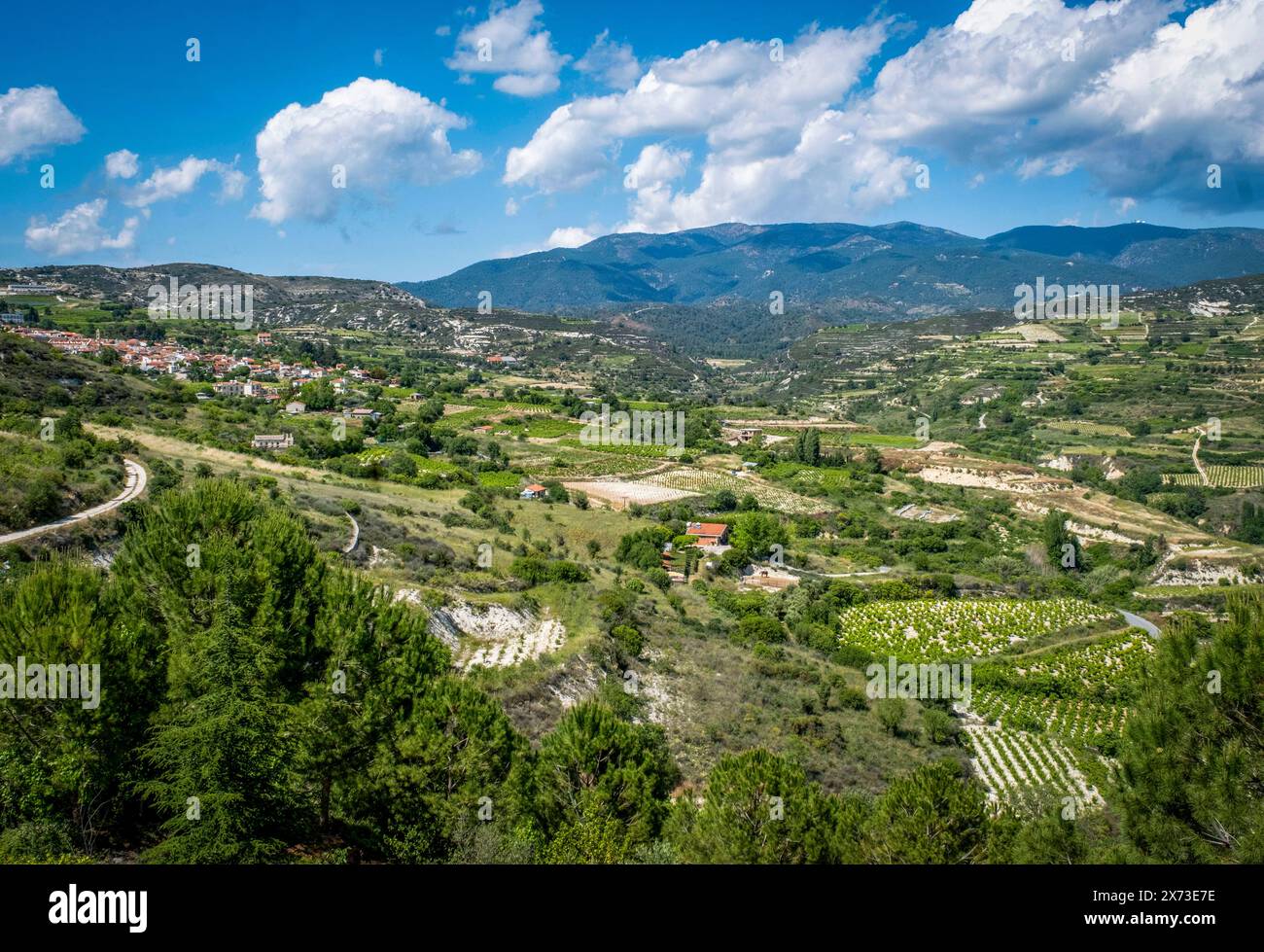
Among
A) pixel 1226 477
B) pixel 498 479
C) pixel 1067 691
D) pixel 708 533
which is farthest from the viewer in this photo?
pixel 1226 477

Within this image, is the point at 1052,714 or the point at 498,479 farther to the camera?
the point at 498,479

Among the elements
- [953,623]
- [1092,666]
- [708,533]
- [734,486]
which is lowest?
[1092,666]

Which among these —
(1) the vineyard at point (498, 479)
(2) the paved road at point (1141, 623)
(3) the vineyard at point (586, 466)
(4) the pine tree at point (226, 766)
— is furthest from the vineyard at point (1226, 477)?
(4) the pine tree at point (226, 766)

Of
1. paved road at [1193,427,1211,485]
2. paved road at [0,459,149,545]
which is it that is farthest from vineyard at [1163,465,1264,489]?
paved road at [0,459,149,545]

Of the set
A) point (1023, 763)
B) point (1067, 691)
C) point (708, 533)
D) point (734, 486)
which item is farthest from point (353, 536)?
point (734, 486)

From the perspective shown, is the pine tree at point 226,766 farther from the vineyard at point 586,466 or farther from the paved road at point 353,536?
the vineyard at point 586,466

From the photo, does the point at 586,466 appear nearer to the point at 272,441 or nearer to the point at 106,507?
the point at 272,441
